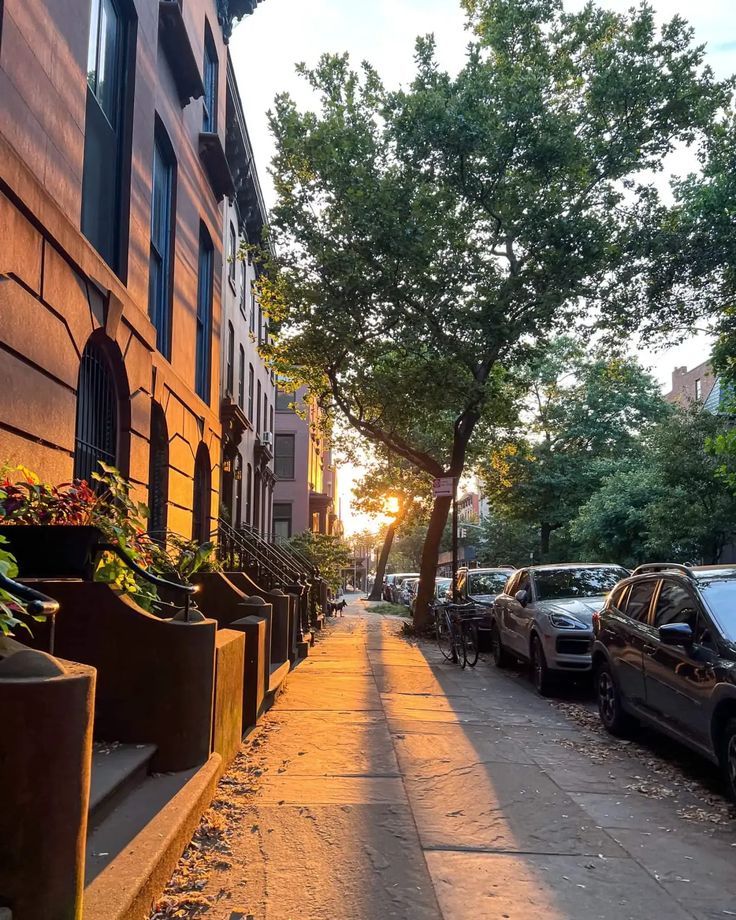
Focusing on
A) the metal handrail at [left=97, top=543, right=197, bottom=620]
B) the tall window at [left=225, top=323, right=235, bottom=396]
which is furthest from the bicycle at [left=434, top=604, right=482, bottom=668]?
the tall window at [left=225, top=323, right=235, bottom=396]

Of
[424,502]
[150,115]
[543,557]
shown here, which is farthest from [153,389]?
Answer: [424,502]

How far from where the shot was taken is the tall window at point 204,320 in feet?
49.6

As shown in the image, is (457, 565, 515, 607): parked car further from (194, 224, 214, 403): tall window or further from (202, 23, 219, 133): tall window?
(202, 23, 219, 133): tall window

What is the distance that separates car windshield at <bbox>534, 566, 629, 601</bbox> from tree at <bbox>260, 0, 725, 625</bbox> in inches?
231

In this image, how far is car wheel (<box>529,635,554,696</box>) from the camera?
1059cm

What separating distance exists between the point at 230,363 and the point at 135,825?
18.2m

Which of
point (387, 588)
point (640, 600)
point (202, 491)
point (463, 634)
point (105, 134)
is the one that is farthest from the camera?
point (387, 588)

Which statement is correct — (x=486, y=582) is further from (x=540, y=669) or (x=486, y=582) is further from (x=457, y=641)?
(x=540, y=669)

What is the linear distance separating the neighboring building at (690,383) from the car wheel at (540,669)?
99.6ft

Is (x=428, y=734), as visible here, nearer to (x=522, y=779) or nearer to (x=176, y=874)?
(x=522, y=779)

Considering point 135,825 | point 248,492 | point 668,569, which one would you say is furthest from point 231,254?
point 135,825

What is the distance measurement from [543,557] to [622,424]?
6625mm

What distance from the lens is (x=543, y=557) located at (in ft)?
114

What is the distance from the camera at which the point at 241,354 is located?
941 inches
